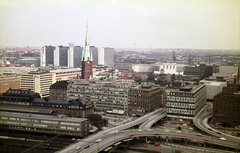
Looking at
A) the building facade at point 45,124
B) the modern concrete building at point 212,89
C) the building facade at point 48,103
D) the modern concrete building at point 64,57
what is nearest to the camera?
the building facade at point 45,124

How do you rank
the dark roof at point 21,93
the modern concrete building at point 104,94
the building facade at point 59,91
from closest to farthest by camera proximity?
the dark roof at point 21,93, the modern concrete building at point 104,94, the building facade at point 59,91

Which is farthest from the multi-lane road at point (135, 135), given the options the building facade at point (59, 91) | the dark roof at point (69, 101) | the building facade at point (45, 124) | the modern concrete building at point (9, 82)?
the modern concrete building at point (9, 82)

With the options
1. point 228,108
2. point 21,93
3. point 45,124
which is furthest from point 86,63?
point 228,108

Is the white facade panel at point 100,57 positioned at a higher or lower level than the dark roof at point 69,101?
higher

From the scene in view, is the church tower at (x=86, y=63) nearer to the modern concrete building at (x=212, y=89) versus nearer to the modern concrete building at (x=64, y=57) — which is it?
the modern concrete building at (x=212, y=89)

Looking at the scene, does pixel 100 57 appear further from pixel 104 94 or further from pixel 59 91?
pixel 104 94

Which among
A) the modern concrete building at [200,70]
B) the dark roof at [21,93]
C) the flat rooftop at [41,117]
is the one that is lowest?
the flat rooftop at [41,117]

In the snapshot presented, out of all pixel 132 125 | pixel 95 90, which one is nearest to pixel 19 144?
pixel 132 125

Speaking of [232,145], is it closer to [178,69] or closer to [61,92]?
[61,92]
